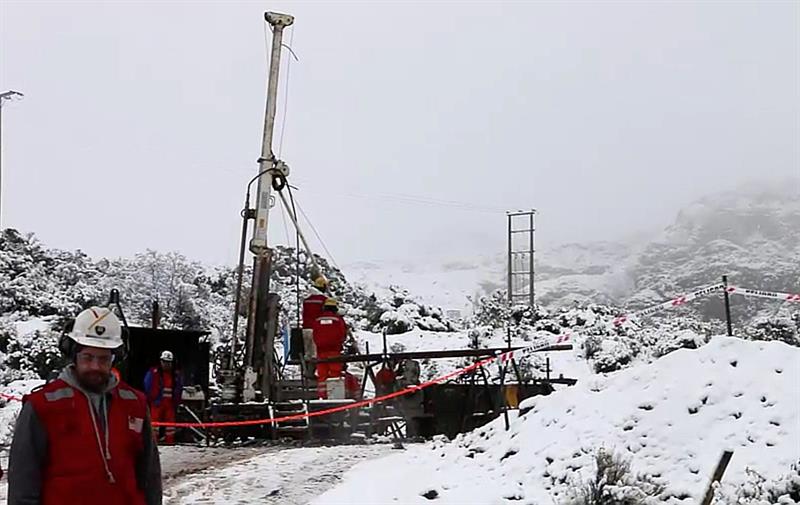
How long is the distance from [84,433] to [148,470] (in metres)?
0.46

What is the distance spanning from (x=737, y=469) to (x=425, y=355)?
696cm

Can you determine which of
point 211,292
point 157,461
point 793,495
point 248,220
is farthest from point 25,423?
point 211,292

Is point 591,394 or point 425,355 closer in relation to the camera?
point 591,394

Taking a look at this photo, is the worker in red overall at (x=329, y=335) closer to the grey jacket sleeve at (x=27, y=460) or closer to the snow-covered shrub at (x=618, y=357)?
the snow-covered shrub at (x=618, y=357)

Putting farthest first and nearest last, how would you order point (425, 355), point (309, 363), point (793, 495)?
point (309, 363) → point (425, 355) → point (793, 495)

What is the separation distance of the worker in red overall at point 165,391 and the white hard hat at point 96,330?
1089 centimetres

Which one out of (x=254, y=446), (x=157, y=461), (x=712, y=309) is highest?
(x=712, y=309)

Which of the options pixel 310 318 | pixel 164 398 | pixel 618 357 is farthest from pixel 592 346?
pixel 164 398

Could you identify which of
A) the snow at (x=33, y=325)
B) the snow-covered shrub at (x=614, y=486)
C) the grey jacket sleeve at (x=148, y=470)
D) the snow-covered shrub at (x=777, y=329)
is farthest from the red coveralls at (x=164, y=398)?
the snow at (x=33, y=325)

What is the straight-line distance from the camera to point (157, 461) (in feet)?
14.4

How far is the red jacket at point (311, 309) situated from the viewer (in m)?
18.8

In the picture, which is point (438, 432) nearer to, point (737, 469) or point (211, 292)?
point (737, 469)

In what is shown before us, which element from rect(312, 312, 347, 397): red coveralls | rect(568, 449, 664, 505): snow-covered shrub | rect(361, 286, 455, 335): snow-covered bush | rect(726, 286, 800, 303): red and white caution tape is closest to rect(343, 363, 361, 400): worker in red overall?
rect(312, 312, 347, 397): red coveralls

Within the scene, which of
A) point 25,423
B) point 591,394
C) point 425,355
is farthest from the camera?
point 425,355
